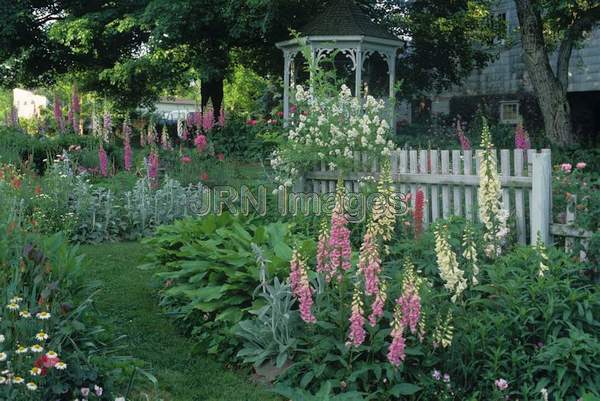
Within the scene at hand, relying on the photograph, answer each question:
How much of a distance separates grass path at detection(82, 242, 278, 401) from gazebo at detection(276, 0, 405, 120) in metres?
9.66

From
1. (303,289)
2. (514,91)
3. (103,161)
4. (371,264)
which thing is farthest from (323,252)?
(514,91)

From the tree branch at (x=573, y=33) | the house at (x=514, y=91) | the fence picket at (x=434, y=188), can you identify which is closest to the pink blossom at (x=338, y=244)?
the fence picket at (x=434, y=188)

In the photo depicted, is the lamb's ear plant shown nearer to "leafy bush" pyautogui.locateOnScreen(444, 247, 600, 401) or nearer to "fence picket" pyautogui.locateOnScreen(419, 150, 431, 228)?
"leafy bush" pyautogui.locateOnScreen(444, 247, 600, 401)

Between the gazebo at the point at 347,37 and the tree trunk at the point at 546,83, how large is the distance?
9.90ft

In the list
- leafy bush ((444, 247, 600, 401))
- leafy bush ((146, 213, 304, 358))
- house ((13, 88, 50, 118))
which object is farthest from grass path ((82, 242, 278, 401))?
house ((13, 88, 50, 118))

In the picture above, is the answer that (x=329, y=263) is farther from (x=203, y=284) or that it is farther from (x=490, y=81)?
(x=490, y=81)

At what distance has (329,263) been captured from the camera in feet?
13.2

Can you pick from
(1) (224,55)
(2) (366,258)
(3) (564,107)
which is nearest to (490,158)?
(2) (366,258)

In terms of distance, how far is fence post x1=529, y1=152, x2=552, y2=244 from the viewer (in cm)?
546

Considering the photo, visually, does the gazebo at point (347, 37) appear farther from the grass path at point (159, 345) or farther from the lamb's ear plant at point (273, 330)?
the lamb's ear plant at point (273, 330)

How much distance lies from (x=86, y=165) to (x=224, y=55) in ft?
29.2

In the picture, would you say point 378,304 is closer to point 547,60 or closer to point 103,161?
point 103,161

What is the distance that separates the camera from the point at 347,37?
1609cm

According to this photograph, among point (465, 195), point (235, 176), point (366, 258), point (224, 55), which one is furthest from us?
point (224, 55)
